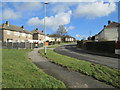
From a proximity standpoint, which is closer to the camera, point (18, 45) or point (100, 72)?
point (100, 72)

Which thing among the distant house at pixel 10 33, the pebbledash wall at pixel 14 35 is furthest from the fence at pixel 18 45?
the pebbledash wall at pixel 14 35

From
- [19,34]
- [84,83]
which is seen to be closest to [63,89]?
[84,83]

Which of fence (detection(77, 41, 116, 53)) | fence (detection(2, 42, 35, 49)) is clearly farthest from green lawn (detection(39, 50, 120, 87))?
fence (detection(2, 42, 35, 49))

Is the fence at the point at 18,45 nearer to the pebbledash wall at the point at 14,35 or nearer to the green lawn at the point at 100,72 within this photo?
the pebbledash wall at the point at 14,35

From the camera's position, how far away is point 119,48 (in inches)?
685

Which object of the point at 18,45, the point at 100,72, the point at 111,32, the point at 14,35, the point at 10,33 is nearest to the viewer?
the point at 100,72

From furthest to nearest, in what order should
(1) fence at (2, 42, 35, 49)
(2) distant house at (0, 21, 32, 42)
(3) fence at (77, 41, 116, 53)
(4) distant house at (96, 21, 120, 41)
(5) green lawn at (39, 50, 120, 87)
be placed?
(2) distant house at (0, 21, 32, 42)
(4) distant house at (96, 21, 120, 41)
(1) fence at (2, 42, 35, 49)
(3) fence at (77, 41, 116, 53)
(5) green lawn at (39, 50, 120, 87)

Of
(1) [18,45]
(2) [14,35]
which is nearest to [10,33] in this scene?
(2) [14,35]

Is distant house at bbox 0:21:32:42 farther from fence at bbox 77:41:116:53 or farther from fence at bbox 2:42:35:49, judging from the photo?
fence at bbox 77:41:116:53

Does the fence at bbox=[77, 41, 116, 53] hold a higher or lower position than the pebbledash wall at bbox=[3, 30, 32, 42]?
lower

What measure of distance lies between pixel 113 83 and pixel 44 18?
539 inches

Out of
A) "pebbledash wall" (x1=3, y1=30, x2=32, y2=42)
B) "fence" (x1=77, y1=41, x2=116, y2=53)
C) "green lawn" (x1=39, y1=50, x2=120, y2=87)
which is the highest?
"pebbledash wall" (x1=3, y1=30, x2=32, y2=42)

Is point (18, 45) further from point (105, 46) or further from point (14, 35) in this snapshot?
point (105, 46)

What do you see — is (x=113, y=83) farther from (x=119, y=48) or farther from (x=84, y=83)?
(x=119, y=48)
